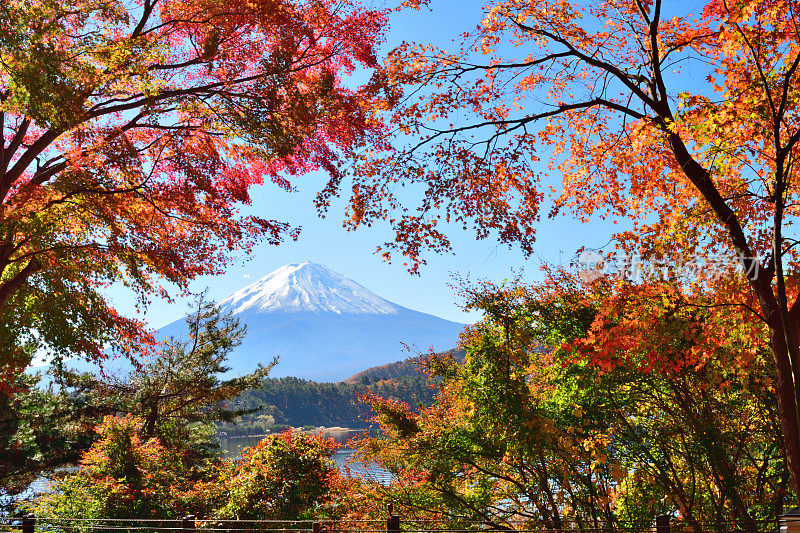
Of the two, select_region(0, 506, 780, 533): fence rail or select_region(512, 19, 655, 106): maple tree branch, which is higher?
select_region(512, 19, 655, 106): maple tree branch

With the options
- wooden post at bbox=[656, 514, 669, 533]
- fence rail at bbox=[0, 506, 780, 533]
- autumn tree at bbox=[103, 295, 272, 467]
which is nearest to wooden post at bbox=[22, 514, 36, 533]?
fence rail at bbox=[0, 506, 780, 533]

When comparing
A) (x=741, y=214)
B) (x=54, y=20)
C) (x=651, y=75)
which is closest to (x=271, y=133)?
(x=54, y=20)

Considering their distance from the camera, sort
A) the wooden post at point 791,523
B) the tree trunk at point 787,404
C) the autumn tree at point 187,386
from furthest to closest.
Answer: the autumn tree at point 187,386 → the tree trunk at point 787,404 → the wooden post at point 791,523

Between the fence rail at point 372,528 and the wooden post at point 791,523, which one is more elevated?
the wooden post at point 791,523

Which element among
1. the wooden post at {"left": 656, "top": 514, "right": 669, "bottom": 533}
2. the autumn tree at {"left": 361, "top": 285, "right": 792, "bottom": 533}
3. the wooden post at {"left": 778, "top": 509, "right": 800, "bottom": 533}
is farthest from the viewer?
the autumn tree at {"left": 361, "top": 285, "right": 792, "bottom": 533}

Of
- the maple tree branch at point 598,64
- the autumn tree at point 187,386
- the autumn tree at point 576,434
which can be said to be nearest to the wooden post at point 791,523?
the autumn tree at point 576,434

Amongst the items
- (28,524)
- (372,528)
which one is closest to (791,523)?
(372,528)

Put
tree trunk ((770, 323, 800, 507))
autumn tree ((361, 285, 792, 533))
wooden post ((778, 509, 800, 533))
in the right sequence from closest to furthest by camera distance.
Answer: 1. wooden post ((778, 509, 800, 533))
2. tree trunk ((770, 323, 800, 507))
3. autumn tree ((361, 285, 792, 533))

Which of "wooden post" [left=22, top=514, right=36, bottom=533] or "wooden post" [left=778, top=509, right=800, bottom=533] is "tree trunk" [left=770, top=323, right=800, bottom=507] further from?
"wooden post" [left=22, top=514, right=36, bottom=533]

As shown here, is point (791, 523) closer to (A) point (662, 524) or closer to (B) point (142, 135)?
(A) point (662, 524)

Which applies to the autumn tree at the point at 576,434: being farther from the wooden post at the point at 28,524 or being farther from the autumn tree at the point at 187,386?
the autumn tree at the point at 187,386

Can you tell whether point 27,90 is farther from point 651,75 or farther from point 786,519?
point 786,519

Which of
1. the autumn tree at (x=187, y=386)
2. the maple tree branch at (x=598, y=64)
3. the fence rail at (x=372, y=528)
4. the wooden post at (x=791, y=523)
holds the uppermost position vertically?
the maple tree branch at (x=598, y=64)

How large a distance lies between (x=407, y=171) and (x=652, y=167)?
→ 3.74 metres
